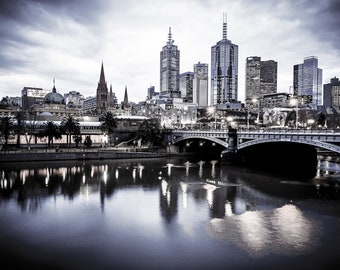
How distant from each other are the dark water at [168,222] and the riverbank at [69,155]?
19.9 m

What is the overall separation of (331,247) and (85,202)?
30237mm

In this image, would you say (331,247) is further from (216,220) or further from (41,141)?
(41,141)

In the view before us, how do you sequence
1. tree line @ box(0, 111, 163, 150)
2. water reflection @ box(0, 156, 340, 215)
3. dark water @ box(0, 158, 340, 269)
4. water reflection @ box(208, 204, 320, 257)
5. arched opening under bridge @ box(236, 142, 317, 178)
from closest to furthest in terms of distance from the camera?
dark water @ box(0, 158, 340, 269), water reflection @ box(208, 204, 320, 257), water reflection @ box(0, 156, 340, 215), arched opening under bridge @ box(236, 142, 317, 178), tree line @ box(0, 111, 163, 150)

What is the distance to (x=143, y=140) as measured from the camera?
378 ft

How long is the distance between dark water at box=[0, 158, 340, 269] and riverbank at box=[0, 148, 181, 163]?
19.9 metres

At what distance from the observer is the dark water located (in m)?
23.7

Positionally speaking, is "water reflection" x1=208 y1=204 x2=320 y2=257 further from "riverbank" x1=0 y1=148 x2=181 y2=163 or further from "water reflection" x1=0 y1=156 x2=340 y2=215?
"riverbank" x1=0 y1=148 x2=181 y2=163

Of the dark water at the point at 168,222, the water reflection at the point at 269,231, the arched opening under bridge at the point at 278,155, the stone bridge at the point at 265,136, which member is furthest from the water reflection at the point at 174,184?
the arched opening under bridge at the point at 278,155

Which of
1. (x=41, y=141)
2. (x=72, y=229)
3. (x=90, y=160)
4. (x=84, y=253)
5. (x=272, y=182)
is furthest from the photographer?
(x=41, y=141)

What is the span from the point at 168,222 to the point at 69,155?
59082 millimetres

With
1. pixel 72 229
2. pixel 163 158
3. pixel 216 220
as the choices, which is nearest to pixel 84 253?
pixel 72 229

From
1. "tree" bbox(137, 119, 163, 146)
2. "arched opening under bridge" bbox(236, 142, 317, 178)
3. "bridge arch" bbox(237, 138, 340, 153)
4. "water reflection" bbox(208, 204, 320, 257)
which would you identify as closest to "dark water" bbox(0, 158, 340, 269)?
"water reflection" bbox(208, 204, 320, 257)

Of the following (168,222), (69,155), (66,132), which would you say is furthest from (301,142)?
(66,132)

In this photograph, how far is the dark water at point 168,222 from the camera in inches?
932
